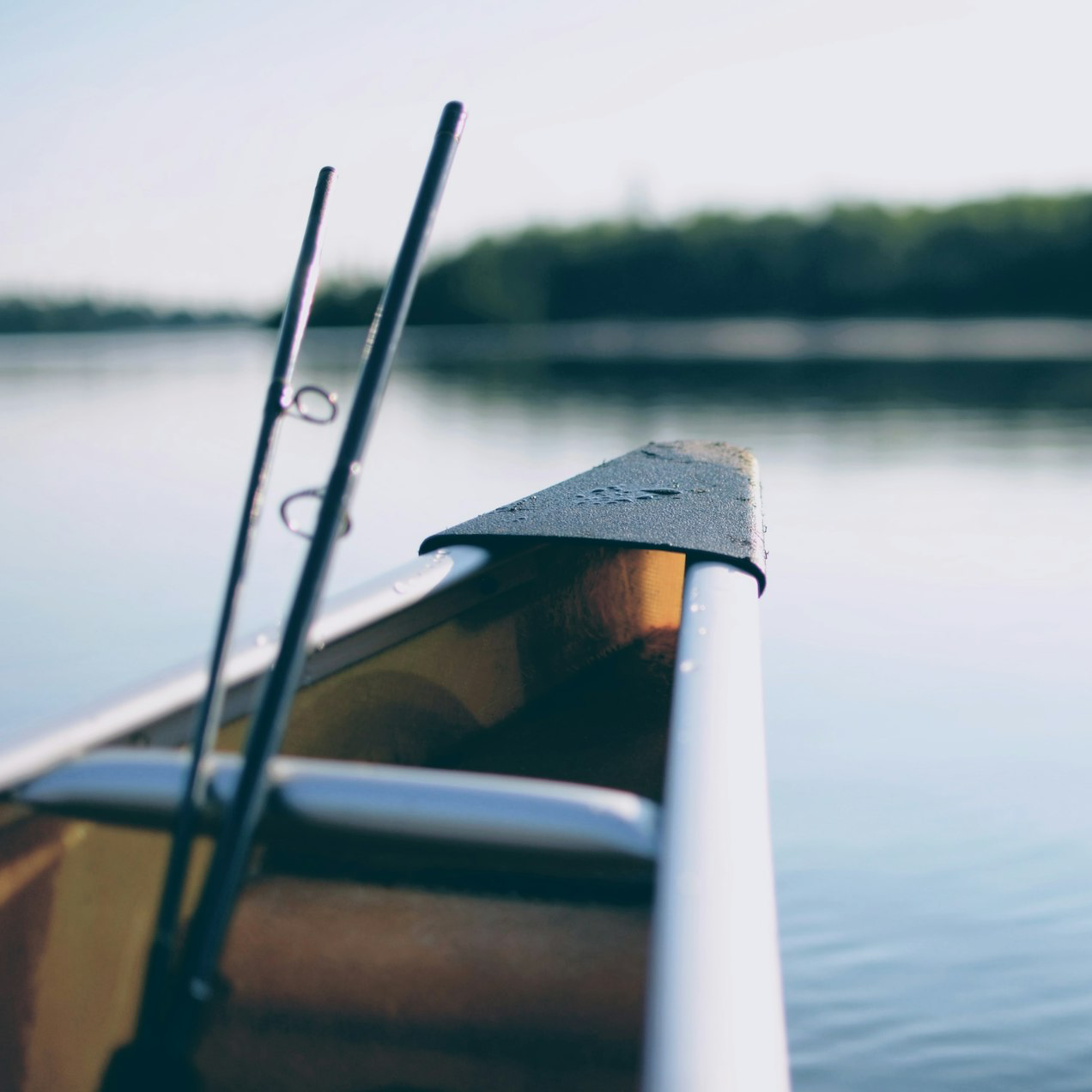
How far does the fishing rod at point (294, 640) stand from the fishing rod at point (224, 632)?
0.05m

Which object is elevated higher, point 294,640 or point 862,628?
point 862,628

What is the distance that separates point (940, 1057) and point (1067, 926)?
0.82m

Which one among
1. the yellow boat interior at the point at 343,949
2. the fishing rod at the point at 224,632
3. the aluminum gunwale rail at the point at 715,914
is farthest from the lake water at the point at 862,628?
the aluminum gunwale rail at the point at 715,914

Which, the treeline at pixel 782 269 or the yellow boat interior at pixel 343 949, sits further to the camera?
the treeline at pixel 782 269

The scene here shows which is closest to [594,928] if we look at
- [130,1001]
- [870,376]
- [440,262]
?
[130,1001]

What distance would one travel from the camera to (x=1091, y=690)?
6.00 metres

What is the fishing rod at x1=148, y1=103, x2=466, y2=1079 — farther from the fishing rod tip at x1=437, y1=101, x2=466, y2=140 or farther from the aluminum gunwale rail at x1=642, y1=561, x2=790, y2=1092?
the aluminum gunwale rail at x1=642, y1=561, x2=790, y2=1092

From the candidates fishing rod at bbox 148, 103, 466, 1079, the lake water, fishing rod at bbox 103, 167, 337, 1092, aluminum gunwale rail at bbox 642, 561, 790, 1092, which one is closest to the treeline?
the lake water

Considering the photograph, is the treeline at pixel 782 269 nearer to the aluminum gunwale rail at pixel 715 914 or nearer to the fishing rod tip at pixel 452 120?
the aluminum gunwale rail at pixel 715 914

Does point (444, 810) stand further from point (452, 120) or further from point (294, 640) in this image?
point (452, 120)

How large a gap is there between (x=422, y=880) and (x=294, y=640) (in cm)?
111

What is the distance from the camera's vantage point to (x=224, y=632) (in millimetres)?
1470

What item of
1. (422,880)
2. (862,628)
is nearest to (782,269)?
(862,628)

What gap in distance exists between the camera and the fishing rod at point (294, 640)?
4.10ft
